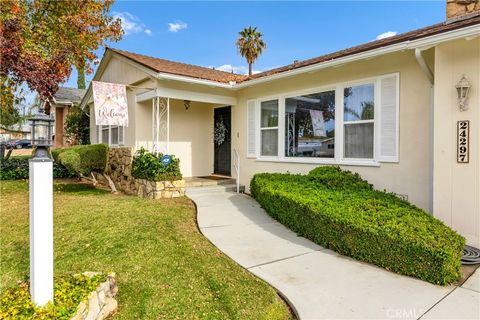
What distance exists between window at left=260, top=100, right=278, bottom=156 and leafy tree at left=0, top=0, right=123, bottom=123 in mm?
7458

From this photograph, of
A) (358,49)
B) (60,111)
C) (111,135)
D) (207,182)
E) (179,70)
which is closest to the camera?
(358,49)

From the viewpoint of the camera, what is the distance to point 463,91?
4629 mm

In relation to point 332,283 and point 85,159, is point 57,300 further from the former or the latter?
point 85,159

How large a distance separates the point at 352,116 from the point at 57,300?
20.3ft

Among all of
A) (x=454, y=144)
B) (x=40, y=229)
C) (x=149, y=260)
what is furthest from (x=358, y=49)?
(x=40, y=229)

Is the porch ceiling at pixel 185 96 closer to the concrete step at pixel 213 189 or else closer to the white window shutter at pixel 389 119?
the concrete step at pixel 213 189

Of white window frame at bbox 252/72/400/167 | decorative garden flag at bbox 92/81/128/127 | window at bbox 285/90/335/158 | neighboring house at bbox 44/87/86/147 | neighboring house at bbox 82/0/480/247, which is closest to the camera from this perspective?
neighboring house at bbox 82/0/480/247

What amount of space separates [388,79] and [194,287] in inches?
212

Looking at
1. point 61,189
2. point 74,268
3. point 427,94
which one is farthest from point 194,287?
point 61,189

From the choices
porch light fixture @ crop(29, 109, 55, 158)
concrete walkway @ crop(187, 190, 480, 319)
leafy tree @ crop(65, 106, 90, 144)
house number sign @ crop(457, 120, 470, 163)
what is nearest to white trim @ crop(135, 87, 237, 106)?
concrete walkway @ crop(187, 190, 480, 319)

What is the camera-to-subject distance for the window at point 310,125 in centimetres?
727

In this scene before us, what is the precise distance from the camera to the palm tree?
24141 millimetres

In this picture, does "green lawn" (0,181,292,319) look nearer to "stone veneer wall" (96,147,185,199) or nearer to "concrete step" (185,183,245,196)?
"stone veneer wall" (96,147,185,199)

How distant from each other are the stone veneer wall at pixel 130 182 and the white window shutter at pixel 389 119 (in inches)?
196
